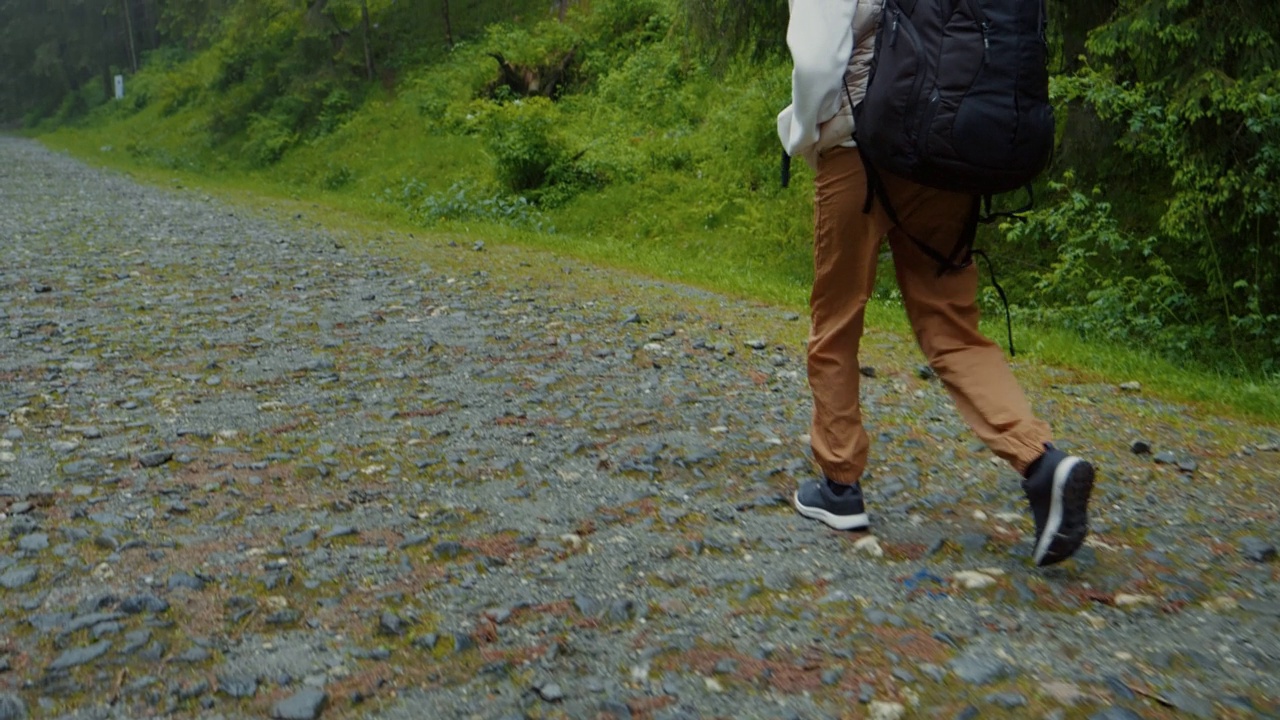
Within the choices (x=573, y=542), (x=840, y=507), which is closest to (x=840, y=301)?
(x=840, y=507)

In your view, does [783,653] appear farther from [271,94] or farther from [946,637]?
[271,94]

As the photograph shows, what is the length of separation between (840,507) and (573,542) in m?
0.93

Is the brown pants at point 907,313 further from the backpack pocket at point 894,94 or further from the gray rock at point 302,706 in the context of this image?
the gray rock at point 302,706

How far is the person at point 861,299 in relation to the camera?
3400 mm

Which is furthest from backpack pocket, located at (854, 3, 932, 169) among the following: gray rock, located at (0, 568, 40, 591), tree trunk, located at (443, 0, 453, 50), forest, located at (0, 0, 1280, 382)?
tree trunk, located at (443, 0, 453, 50)

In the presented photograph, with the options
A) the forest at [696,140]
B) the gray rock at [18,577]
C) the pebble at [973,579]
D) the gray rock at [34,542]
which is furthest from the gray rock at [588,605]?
the forest at [696,140]

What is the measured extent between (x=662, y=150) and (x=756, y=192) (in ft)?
9.18

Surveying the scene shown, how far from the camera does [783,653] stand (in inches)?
118

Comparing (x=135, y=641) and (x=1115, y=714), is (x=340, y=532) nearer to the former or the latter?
(x=135, y=641)

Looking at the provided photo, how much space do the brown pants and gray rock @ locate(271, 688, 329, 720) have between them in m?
1.88

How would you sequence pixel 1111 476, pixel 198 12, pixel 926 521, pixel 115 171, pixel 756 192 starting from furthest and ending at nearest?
pixel 198 12 < pixel 115 171 < pixel 756 192 < pixel 1111 476 < pixel 926 521

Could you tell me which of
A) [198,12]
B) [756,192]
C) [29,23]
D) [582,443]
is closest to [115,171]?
[198,12]

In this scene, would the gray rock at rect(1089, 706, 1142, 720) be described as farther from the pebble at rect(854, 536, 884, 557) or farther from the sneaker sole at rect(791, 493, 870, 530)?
the sneaker sole at rect(791, 493, 870, 530)

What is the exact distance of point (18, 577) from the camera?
350 cm
